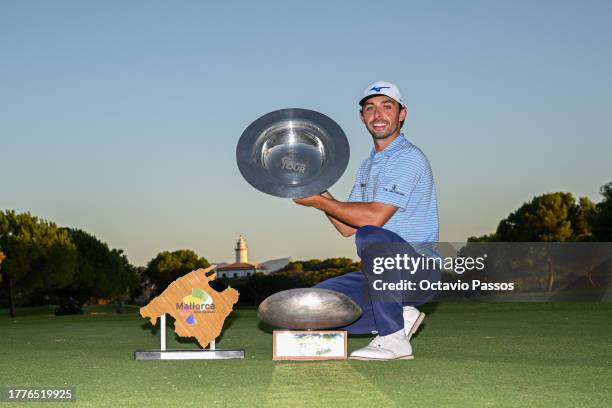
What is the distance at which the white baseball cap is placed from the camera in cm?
730

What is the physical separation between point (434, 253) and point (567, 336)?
461 cm

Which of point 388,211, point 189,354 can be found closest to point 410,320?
point 388,211

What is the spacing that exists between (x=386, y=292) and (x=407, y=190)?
93 centimetres

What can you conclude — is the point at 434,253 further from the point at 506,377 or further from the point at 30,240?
the point at 30,240

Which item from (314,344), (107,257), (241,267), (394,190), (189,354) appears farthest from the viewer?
(241,267)

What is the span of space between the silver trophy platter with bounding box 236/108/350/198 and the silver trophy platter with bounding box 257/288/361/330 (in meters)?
1.15

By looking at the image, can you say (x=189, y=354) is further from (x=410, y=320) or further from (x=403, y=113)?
(x=403, y=113)

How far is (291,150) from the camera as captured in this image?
7293 millimetres

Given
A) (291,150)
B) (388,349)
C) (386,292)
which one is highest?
(291,150)

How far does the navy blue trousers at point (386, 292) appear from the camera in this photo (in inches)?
273

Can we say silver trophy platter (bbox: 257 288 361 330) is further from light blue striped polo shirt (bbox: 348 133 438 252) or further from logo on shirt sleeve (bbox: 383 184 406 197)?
logo on shirt sleeve (bbox: 383 184 406 197)

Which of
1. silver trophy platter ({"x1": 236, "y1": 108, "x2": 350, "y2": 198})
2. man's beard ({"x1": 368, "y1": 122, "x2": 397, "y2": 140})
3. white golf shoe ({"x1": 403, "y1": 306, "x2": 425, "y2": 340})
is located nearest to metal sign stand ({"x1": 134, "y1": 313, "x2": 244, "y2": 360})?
white golf shoe ({"x1": 403, "y1": 306, "x2": 425, "y2": 340})

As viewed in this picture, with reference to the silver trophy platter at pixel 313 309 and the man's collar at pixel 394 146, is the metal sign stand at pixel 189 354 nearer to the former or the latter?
the silver trophy platter at pixel 313 309

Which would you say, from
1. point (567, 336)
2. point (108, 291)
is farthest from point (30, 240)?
point (567, 336)
